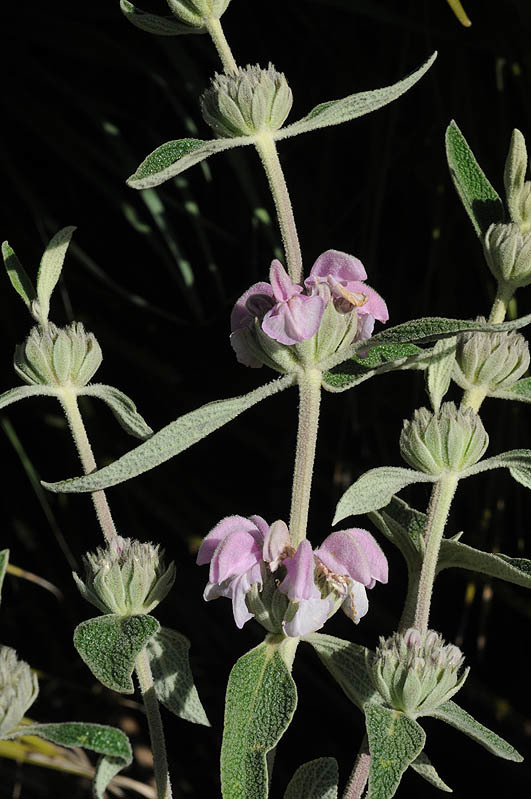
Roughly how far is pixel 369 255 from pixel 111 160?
353mm

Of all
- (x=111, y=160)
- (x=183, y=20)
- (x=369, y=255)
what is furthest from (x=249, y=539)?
(x=111, y=160)

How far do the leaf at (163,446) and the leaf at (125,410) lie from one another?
0.08 metres

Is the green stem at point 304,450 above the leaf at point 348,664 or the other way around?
above

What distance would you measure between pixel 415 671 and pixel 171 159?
0.30 m

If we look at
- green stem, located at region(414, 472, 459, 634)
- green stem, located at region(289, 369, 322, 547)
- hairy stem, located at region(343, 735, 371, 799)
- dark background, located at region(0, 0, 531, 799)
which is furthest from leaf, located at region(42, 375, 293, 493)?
dark background, located at region(0, 0, 531, 799)

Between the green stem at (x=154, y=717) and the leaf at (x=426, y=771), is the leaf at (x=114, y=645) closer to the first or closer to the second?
the green stem at (x=154, y=717)

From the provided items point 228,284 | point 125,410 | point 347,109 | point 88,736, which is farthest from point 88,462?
point 228,284

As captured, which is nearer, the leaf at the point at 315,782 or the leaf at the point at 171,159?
the leaf at the point at 171,159

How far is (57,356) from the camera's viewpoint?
530mm

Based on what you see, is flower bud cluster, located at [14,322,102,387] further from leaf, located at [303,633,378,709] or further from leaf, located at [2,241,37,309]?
leaf, located at [303,633,378,709]

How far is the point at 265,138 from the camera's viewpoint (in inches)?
20.0

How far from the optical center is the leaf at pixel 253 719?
45 centimetres

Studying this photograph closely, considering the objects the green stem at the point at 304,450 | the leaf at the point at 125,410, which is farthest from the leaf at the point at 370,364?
the leaf at the point at 125,410

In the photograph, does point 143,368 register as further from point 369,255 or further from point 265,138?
point 265,138
